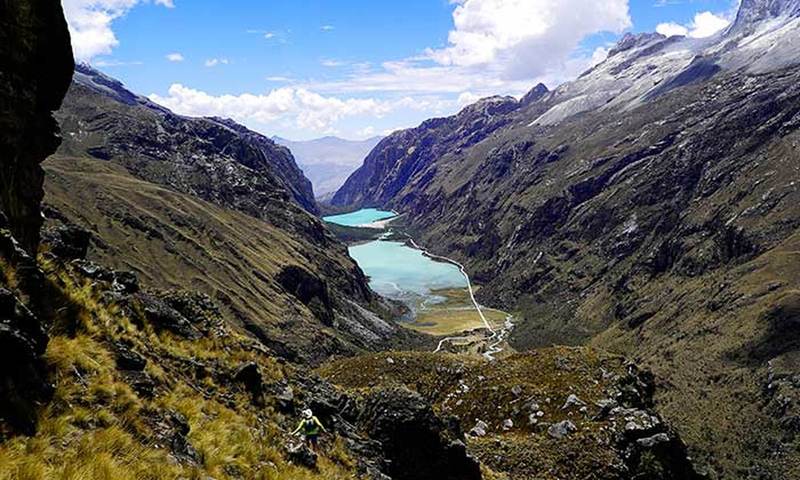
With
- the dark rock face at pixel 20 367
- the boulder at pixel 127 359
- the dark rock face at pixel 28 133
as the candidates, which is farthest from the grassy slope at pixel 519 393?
the dark rock face at pixel 20 367

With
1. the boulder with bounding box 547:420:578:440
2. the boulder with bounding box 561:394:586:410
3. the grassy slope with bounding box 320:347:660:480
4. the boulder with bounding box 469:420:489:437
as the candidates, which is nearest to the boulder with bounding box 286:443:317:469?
the grassy slope with bounding box 320:347:660:480

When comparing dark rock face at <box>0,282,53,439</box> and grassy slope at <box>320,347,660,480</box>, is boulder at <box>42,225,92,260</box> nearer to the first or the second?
dark rock face at <box>0,282,53,439</box>

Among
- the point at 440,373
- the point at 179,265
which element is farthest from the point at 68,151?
the point at 440,373

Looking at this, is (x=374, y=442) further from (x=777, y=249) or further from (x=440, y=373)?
(x=777, y=249)

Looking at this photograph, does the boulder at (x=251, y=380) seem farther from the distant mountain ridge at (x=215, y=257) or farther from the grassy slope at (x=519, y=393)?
the distant mountain ridge at (x=215, y=257)

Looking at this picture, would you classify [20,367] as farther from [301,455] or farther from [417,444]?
[417,444]

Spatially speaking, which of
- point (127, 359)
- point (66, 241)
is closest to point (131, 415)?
point (127, 359)
